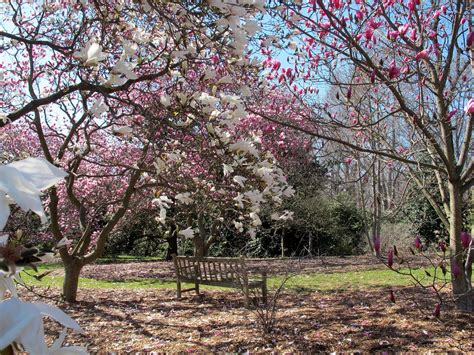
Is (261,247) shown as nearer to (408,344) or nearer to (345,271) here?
(345,271)

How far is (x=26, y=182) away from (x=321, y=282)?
908 cm

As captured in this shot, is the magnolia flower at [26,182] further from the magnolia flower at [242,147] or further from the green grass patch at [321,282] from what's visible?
the green grass patch at [321,282]

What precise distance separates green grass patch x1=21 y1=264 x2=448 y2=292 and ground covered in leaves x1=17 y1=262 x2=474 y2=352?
40.2 inches

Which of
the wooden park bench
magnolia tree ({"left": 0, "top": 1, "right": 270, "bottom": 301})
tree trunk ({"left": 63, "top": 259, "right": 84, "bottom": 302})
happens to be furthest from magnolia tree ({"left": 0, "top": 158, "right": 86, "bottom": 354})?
tree trunk ({"left": 63, "top": 259, "right": 84, "bottom": 302})

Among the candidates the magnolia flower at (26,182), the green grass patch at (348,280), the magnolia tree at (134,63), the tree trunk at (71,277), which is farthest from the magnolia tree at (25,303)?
the green grass patch at (348,280)

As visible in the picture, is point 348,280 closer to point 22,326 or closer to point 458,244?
point 458,244

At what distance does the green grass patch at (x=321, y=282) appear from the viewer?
27.5 ft

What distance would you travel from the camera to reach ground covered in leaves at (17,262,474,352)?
4.52 meters

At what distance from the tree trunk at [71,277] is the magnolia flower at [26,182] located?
22.2ft

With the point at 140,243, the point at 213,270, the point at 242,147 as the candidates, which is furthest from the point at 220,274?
the point at 140,243

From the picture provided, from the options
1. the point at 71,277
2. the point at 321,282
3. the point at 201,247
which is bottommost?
the point at 321,282

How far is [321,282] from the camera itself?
30.0 feet

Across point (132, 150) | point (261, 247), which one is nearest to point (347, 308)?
point (132, 150)

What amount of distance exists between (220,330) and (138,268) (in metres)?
8.05
